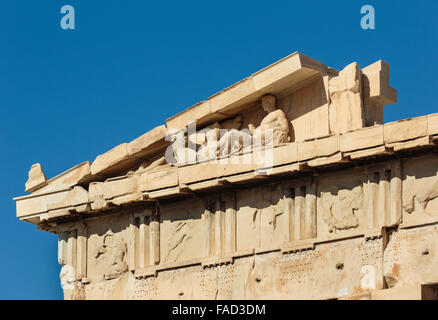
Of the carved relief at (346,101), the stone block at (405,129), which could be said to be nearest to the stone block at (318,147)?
the carved relief at (346,101)

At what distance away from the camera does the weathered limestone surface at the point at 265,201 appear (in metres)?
25.0

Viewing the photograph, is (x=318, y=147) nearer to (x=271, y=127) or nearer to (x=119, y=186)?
(x=271, y=127)

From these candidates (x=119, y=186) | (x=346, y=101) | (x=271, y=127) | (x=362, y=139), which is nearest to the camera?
(x=362, y=139)

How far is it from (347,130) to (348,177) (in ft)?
2.71

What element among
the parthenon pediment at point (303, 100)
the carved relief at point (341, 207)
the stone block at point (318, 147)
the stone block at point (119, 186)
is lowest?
the carved relief at point (341, 207)

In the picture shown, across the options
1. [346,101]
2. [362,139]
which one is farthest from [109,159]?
[362,139]

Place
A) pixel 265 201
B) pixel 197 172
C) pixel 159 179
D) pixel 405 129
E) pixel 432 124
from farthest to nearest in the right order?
pixel 159 179
pixel 197 172
pixel 265 201
pixel 405 129
pixel 432 124

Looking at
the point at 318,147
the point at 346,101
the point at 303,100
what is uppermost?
the point at 303,100

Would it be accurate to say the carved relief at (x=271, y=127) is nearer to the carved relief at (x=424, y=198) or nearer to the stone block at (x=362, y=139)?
the stone block at (x=362, y=139)

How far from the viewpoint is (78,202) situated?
29000 mm

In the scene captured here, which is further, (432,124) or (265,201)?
(265,201)

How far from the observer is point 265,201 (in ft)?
87.9

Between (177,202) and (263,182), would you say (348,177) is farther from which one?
(177,202)

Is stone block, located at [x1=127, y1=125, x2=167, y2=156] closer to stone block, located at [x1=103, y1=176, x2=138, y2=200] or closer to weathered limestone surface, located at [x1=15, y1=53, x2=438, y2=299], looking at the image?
weathered limestone surface, located at [x1=15, y1=53, x2=438, y2=299]
